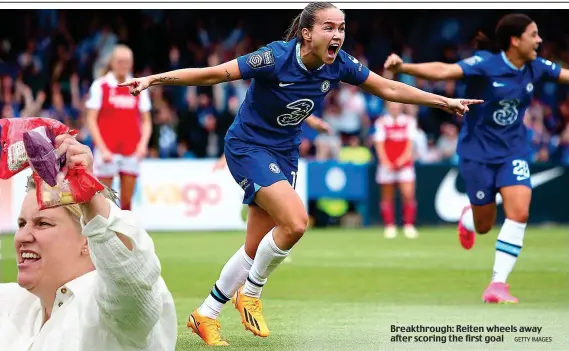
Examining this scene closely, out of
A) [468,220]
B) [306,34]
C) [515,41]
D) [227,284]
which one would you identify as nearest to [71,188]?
[227,284]

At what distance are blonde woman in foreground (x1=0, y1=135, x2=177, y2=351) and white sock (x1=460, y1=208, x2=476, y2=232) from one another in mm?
8647

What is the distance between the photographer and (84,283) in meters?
3.84

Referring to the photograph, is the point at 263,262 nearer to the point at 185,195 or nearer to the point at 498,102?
the point at 498,102

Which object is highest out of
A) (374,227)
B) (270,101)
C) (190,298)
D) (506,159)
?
(270,101)

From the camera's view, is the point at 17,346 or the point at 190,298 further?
the point at 190,298

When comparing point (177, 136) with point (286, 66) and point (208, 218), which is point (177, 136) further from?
point (286, 66)

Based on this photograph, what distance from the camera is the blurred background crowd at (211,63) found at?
21.7m

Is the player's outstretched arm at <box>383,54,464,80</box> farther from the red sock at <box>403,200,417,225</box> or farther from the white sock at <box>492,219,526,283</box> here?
the red sock at <box>403,200,417,225</box>

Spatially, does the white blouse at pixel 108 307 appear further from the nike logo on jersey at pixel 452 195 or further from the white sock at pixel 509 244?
the nike logo on jersey at pixel 452 195

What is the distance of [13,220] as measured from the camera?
1850 cm

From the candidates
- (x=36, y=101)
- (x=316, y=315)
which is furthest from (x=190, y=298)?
(x=36, y=101)

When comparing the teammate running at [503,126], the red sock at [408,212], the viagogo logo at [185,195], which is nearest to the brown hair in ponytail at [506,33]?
the teammate running at [503,126]

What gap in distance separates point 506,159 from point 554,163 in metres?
11.9

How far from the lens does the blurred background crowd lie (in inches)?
856
